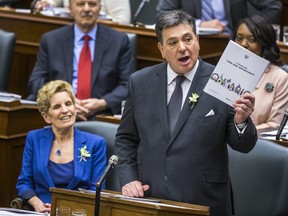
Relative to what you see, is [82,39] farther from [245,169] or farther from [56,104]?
[245,169]

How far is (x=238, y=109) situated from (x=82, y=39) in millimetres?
2859

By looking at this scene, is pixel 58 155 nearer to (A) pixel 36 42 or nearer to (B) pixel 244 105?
(B) pixel 244 105

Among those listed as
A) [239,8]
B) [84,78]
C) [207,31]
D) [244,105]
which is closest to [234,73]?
[244,105]

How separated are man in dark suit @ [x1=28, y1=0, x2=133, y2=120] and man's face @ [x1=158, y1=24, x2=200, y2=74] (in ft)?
7.18

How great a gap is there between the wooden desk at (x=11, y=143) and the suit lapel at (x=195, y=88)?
1.89 meters

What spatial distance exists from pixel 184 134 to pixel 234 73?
0.40 meters

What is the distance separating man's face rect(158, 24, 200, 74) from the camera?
4121 millimetres

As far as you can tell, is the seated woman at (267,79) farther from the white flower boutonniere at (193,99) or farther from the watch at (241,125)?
the watch at (241,125)

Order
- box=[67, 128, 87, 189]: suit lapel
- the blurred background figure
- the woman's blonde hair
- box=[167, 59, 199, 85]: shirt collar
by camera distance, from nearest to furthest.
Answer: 1. box=[167, 59, 199, 85]: shirt collar
2. box=[67, 128, 87, 189]: suit lapel
3. the woman's blonde hair
4. the blurred background figure

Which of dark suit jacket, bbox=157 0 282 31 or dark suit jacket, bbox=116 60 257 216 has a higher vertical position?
dark suit jacket, bbox=157 0 282 31

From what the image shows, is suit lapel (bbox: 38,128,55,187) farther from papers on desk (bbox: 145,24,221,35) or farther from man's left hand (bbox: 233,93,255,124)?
papers on desk (bbox: 145,24,221,35)

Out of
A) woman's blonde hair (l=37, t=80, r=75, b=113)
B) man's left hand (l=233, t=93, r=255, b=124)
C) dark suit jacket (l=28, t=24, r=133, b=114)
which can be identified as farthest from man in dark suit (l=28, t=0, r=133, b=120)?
man's left hand (l=233, t=93, r=255, b=124)

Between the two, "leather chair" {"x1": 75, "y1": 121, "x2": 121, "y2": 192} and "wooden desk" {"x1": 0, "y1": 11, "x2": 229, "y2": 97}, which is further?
"wooden desk" {"x1": 0, "y1": 11, "x2": 229, "y2": 97}

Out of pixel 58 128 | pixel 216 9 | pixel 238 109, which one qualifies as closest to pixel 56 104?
pixel 58 128
